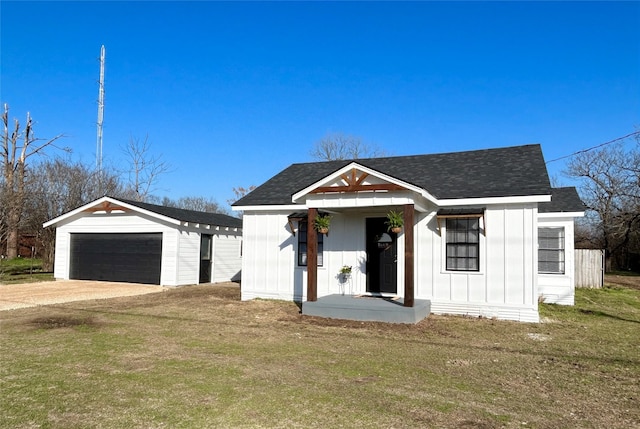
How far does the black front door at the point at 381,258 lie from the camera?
11.8 metres

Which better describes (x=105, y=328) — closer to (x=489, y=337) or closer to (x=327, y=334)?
(x=327, y=334)

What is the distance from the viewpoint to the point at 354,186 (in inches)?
407

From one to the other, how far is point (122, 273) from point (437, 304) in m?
13.4

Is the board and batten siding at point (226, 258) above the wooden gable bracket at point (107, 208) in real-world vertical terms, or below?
below

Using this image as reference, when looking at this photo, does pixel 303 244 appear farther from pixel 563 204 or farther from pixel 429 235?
pixel 563 204

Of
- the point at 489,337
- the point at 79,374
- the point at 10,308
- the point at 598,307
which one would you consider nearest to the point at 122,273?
the point at 10,308

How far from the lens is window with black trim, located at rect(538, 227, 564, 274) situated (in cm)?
1337

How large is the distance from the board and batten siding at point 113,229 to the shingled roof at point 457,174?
5.62m

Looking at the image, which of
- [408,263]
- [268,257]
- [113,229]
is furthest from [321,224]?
[113,229]

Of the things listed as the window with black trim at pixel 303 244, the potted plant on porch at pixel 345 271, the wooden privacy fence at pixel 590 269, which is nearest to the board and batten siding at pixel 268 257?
the window with black trim at pixel 303 244

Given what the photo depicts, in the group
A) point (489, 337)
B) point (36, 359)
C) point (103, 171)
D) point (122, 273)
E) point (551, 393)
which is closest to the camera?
point (551, 393)

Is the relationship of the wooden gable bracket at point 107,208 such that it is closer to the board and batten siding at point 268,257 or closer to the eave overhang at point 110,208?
the eave overhang at point 110,208

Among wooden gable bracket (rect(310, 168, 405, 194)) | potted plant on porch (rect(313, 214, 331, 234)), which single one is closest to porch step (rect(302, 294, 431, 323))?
potted plant on porch (rect(313, 214, 331, 234))

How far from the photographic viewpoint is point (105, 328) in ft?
28.8
